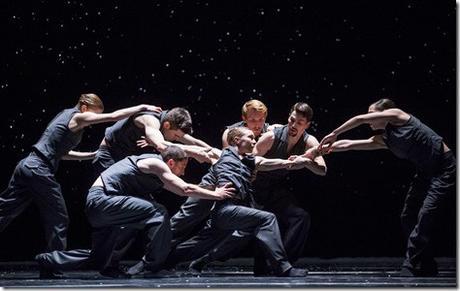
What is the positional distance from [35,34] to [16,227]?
1.33m

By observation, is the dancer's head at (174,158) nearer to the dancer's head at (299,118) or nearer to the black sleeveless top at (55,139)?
the black sleeveless top at (55,139)

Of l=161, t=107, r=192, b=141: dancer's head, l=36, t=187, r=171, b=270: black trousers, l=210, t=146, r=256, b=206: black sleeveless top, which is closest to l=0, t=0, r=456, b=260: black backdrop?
l=161, t=107, r=192, b=141: dancer's head

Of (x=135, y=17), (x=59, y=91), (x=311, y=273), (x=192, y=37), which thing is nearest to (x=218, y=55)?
(x=192, y=37)

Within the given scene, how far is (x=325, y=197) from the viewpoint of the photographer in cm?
582

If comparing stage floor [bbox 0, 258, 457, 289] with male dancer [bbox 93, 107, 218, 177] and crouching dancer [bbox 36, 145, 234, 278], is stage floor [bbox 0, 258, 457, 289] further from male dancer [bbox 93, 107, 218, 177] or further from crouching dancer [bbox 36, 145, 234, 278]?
male dancer [bbox 93, 107, 218, 177]

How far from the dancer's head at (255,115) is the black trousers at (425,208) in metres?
0.96

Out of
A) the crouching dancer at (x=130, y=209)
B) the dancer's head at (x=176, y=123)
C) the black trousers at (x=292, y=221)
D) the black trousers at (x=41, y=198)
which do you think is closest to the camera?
the crouching dancer at (x=130, y=209)

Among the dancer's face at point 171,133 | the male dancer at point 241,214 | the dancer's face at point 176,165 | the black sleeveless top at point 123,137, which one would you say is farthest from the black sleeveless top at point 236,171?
the black sleeveless top at point 123,137

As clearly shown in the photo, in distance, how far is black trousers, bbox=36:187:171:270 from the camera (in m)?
4.52

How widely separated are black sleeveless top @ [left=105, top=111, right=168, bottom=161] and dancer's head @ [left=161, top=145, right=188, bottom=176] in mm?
460

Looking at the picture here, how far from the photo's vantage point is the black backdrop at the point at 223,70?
5668mm

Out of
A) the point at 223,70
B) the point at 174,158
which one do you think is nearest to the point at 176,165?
the point at 174,158

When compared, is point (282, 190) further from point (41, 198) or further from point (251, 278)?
point (41, 198)

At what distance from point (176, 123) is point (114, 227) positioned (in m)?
0.70
